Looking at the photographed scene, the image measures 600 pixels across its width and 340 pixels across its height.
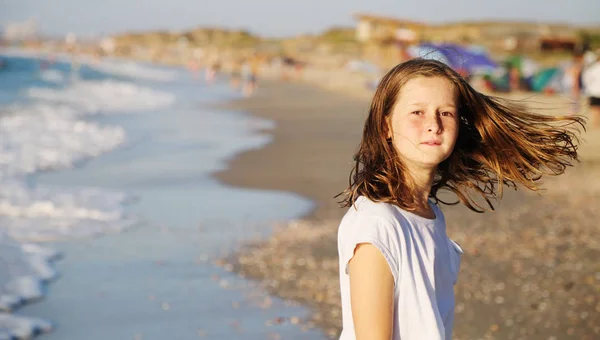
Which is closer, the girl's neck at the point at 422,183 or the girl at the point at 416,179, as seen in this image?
the girl at the point at 416,179

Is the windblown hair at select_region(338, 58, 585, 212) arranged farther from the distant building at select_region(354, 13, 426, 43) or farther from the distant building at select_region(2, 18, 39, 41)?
the distant building at select_region(2, 18, 39, 41)

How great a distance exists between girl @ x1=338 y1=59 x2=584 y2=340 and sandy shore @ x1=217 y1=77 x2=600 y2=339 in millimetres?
2392

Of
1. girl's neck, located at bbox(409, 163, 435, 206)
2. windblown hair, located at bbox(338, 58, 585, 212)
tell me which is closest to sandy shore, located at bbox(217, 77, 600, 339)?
windblown hair, located at bbox(338, 58, 585, 212)

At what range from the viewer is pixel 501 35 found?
268ft

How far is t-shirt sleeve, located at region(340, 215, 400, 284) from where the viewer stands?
1838 millimetres

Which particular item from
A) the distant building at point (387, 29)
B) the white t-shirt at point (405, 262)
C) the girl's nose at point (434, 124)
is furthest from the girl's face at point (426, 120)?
the distant building at point (387, 29)

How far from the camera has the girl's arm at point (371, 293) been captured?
182 cm

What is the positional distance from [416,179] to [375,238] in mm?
391

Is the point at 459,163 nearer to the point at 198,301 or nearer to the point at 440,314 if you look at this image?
the point at 440,314

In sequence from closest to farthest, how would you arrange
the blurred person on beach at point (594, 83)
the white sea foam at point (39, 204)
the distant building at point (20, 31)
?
the white sea foam at point (39, 204), the blurred person on beach at point (594, 83), the distant building at point (20, 31)

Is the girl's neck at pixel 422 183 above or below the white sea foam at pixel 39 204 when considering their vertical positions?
above

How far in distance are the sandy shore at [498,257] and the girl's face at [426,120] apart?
9.17ft

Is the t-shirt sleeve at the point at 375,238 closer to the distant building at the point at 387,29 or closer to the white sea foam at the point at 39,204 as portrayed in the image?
the white sea foam at the point at 39,204

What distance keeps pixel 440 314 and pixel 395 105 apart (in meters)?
0.58
